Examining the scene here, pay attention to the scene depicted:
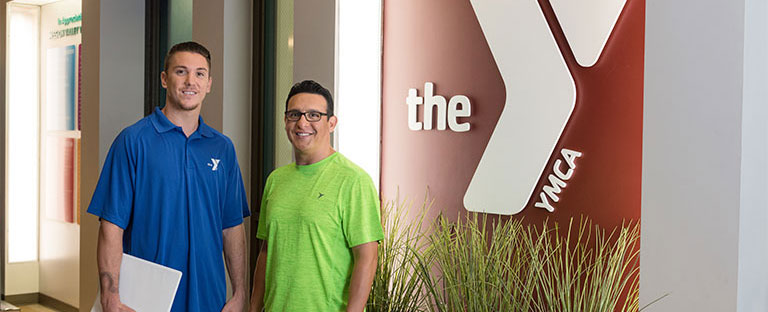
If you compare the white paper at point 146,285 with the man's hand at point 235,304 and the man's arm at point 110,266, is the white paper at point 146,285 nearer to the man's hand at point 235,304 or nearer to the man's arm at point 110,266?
the man's arm at point 110,266

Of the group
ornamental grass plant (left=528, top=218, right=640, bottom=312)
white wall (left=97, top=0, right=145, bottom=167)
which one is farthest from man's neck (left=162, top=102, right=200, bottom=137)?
white wall (left=97, top=0, right=145, bottom=167)

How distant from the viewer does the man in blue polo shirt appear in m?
2.59

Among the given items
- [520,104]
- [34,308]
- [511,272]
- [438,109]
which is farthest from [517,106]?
[34,308]

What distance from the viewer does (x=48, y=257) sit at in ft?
24.2

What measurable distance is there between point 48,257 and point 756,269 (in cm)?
653

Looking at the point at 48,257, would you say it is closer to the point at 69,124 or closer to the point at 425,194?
the point at 69,124

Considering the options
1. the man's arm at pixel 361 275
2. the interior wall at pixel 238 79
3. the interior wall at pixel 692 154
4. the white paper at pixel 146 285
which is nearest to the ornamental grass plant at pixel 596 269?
the interior wall at pixel 692 154

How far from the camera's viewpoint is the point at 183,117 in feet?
8.76

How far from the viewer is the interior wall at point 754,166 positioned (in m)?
2.32

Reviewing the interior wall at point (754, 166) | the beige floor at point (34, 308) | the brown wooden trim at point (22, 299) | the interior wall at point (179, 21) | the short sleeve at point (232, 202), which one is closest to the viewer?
the interior wall at point (754, 166)

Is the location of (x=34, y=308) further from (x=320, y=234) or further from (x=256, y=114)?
(x=320, y=234)

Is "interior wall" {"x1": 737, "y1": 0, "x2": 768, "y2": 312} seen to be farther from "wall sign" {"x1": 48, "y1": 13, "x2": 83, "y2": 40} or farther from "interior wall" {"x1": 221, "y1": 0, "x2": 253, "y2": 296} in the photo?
"wall sign" {"x1": 48, "y1": 13, "x2": 83, "y2": 40}

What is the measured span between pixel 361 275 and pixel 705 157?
1082mm

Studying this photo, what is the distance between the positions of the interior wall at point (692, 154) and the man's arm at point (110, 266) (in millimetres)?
1677
